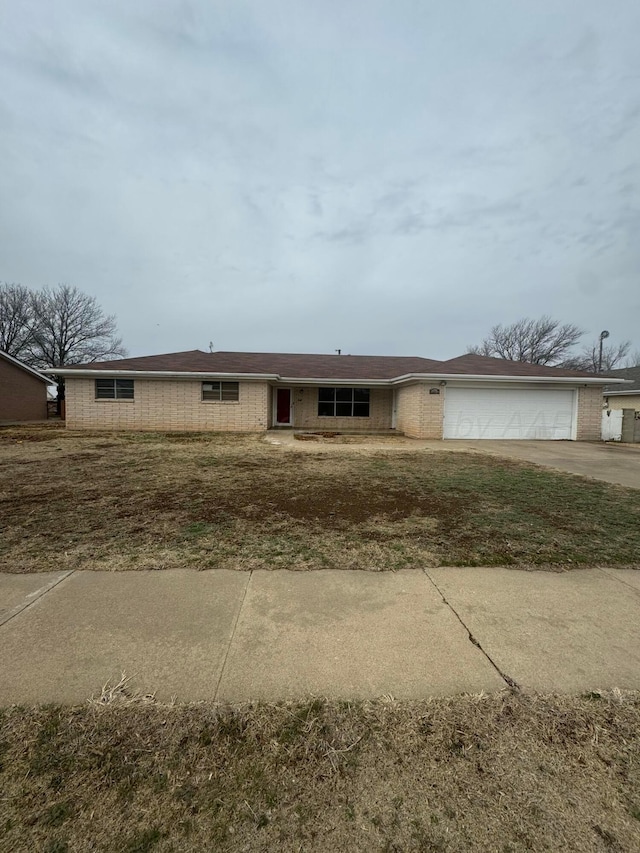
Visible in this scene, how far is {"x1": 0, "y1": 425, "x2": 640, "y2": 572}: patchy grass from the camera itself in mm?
3494

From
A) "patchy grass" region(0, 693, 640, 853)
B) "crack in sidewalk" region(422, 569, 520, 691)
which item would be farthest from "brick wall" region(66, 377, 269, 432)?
"patchy grass" region(0, 693, 640, 853)

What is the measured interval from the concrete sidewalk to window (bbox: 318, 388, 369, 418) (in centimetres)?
1484

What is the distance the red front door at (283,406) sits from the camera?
18272 mm

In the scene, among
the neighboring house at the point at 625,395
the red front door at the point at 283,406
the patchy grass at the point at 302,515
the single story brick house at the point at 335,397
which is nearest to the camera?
the patchy grass at the point at 302,515

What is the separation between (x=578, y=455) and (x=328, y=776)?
37.4 feet

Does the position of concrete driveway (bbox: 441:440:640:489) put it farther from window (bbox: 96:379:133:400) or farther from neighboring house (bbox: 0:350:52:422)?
neighboring house (bbox: 0:350:52:422)

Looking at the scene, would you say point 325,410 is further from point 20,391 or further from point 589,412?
point 20,391

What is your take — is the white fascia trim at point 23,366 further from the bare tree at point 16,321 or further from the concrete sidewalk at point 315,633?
the concrete sidewalk at point 315,633

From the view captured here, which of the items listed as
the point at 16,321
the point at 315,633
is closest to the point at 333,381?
the point at 315,633

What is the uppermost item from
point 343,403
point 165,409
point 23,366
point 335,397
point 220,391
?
point 23,366

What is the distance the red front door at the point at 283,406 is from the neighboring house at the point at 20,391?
12983 mm

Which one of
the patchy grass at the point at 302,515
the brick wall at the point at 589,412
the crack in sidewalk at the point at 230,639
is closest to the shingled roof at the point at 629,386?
the brick wall at the point at 589,412

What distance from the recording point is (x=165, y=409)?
50.4 ft

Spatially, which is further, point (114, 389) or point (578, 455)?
point (114, 389)
